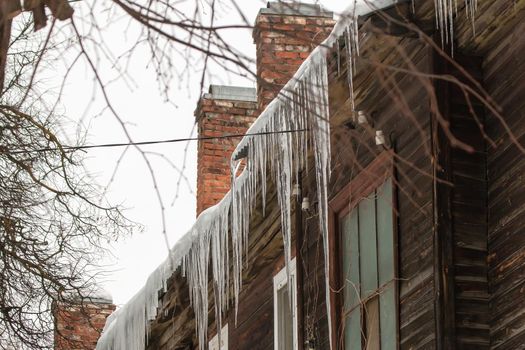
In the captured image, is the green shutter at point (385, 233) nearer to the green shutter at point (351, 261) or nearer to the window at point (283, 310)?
the green shutter at point (351, 261)

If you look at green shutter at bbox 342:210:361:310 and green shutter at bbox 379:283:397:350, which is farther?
green shutter at bbox 342:210:361:310

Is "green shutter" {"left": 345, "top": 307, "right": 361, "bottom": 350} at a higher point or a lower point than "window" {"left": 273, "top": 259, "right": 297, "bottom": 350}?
lower

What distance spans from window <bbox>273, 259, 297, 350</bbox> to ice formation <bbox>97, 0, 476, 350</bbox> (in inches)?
13.3

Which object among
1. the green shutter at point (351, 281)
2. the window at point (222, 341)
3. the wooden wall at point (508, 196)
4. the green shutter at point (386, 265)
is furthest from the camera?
the window at point (222, 341)

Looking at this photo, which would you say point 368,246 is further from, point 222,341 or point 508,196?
point 222,341

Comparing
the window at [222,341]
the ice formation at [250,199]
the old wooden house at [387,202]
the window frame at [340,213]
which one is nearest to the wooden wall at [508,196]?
the old wooden house at [387,202]

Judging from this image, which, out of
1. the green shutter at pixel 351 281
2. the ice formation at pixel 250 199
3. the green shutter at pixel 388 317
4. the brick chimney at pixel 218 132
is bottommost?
the green shutter at pixel 388 317

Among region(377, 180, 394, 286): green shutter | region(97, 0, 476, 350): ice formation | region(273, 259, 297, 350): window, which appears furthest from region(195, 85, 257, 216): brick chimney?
region(377, 180, 394, 286): green shutter

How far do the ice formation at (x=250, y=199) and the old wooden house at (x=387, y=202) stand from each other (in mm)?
20

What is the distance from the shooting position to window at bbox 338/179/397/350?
8984 millimetres

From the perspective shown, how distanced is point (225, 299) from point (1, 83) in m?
7.91

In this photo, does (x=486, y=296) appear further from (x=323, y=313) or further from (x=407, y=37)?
(x=323, y=313)

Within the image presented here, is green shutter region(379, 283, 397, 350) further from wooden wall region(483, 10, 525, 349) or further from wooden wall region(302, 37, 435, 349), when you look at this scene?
wooden wall region(483, 10, 525, 349)

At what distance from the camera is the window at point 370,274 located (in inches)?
354
